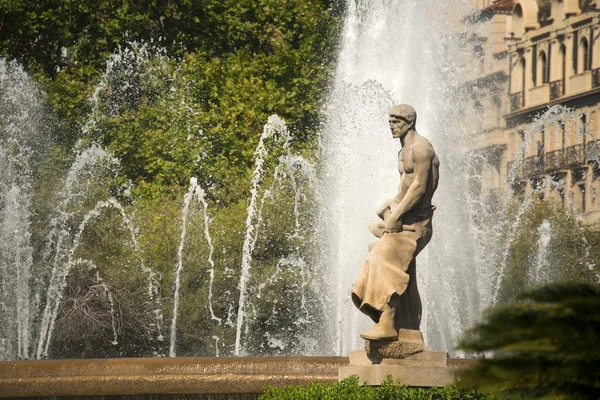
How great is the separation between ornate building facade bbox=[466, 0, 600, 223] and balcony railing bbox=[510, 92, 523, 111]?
30mm

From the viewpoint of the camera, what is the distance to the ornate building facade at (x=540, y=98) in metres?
53.6

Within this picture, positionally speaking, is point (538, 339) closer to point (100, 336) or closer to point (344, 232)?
point (344, 232)

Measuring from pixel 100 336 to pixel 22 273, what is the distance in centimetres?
190

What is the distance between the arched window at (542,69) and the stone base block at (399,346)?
169ft

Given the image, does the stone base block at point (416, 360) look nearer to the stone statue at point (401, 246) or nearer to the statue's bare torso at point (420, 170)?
the stone statue at point (401, 246)

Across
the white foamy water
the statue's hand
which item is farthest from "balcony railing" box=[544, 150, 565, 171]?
the statue's hand

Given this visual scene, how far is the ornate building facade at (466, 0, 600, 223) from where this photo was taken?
176ft

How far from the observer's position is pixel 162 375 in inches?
420

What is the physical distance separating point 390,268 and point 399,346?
0.54m

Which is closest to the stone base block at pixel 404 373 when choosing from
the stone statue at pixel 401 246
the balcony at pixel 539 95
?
the stone statue at pixel 401 246

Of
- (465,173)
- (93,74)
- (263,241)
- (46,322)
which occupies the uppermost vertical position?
(93,74)

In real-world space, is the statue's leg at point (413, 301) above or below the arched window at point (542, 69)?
below

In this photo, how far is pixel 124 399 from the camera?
1073 cm

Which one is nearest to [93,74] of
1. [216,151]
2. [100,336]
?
[216,151]
